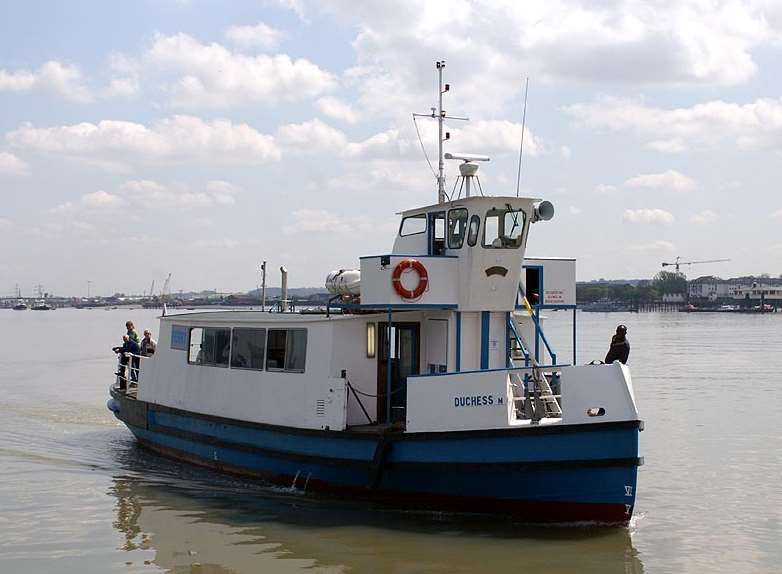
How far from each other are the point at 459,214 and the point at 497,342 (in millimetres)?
1949

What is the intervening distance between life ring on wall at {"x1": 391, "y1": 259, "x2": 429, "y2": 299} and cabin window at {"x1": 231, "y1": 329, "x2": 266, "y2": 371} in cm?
296

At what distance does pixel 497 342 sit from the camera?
43.4ft

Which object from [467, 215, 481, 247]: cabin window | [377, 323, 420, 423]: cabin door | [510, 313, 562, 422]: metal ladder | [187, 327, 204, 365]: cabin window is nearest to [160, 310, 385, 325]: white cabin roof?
[187, 327, 204, 365]: cabin window

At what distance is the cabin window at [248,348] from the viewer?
46.9ft

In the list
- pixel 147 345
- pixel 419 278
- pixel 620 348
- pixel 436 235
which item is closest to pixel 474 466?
pixel 620 348

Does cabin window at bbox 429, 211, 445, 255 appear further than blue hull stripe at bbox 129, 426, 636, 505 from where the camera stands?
Yes

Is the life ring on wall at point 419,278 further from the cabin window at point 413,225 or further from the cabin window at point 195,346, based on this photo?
the cabin window at point 195,346

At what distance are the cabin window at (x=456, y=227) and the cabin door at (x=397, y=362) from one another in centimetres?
143

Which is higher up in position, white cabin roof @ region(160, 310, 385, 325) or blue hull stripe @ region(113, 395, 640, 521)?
white cabin roof @ region(160, 310, 385, 325)

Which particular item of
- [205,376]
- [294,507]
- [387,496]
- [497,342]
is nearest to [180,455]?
[205,376]

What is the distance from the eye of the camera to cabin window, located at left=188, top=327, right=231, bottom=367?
15070 mm

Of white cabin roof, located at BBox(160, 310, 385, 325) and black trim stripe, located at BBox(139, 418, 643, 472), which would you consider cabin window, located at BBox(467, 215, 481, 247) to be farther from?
black trim stripe, located at BBox(139, 418, 643, 472)

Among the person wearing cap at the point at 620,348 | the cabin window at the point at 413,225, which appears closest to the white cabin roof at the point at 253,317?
the cabin window at the point at 413,225

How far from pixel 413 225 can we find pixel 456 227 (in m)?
1.05
